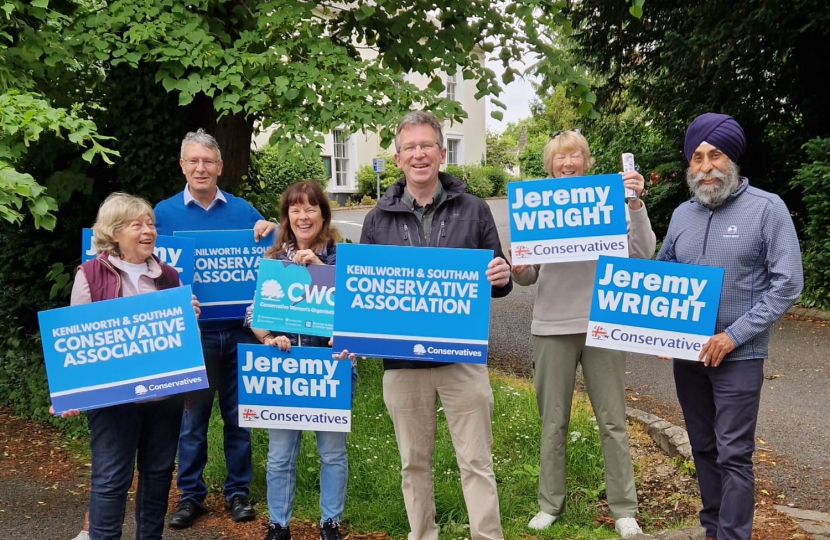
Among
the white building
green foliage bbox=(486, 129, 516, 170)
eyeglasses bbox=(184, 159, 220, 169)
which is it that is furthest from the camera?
green foliage bbox=(486, 129, 516, 170)

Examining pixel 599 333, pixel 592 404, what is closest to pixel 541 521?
pixel 592 404

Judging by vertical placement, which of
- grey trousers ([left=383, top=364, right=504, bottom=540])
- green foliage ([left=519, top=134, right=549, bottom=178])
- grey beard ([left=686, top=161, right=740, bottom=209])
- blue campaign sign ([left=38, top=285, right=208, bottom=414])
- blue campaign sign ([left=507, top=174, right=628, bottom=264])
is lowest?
grey trousers ([left=383, top=364, right=504, bottom=540])

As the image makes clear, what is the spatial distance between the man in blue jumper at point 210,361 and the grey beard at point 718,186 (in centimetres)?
242

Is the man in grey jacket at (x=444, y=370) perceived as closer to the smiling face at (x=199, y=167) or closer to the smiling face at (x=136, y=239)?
the smiling face at (x=136, y=239)

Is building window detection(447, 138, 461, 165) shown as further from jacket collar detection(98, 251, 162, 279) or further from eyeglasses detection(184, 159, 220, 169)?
jacket collar detection(98, 251, 162, 279)

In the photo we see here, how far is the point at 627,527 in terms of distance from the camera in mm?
4277

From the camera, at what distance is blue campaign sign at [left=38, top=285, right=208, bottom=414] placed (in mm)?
3580

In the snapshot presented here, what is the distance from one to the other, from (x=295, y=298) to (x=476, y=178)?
38805 millimetres

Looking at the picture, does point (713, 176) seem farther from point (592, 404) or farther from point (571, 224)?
point (592, 404)

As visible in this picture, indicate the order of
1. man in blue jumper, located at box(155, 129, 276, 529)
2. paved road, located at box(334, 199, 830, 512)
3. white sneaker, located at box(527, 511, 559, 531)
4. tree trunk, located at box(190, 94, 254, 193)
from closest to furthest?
white sneaker, located at box(527, 511, 559, 531) → man in blue jumper, located at box(155, 129, 276, 529) → paved road, located at box(334, 199, 830, 512) → tree trunk, located at box(190, 94, 254, 193)

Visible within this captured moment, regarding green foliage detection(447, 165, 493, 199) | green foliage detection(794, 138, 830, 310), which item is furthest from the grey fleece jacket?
green foliage detection(447, 165, 493, 199)

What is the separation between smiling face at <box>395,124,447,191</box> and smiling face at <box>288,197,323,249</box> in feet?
2.39

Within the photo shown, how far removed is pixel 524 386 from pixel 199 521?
3.73 metres

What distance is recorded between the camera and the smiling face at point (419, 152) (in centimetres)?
363
